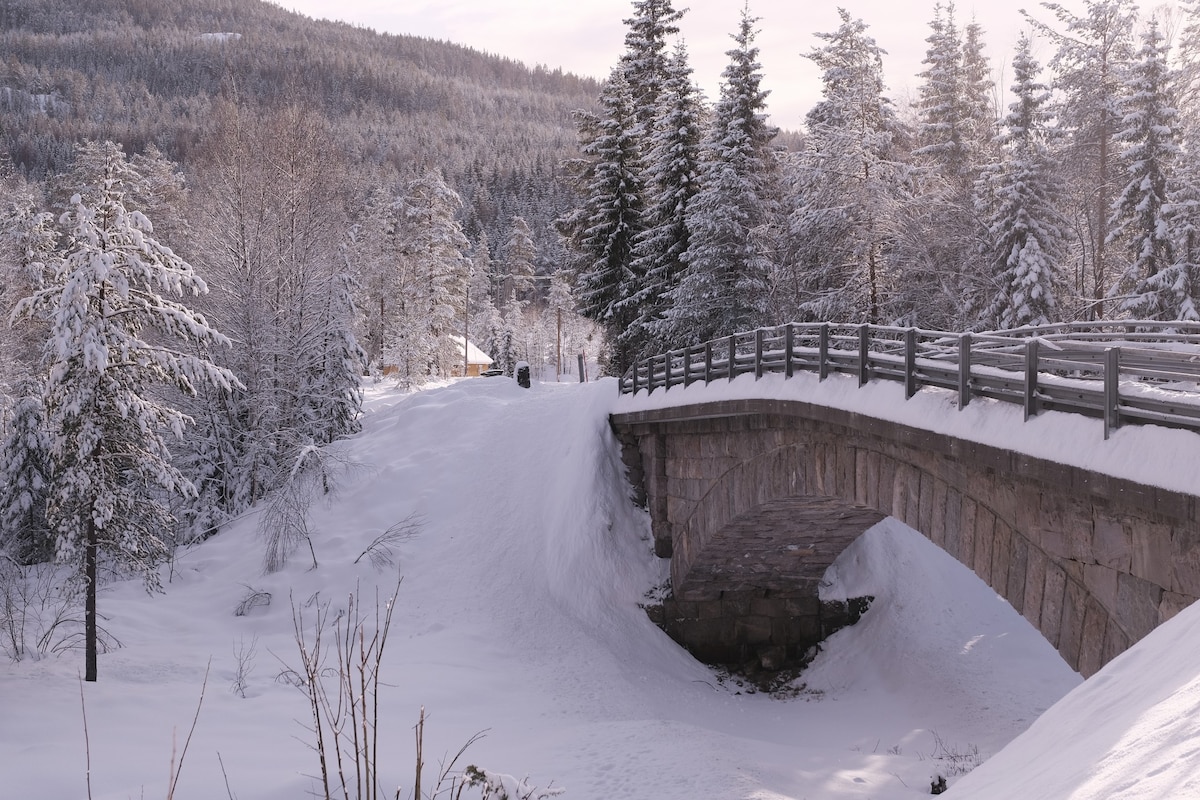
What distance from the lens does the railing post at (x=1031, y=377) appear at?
7625 mm

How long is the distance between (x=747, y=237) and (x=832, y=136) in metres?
4.51

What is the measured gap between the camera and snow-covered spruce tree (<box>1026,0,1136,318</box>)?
944 inches

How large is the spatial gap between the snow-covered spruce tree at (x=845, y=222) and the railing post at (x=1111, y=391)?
763 inches

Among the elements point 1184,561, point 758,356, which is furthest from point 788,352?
point 1184,561

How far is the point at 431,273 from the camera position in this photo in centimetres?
4778

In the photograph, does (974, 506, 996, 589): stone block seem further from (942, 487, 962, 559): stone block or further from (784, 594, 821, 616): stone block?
(784, 594, 821, 616): stone block

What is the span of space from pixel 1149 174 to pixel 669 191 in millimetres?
12721

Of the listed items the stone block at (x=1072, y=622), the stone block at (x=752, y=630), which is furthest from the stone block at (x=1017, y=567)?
the stone block at (x=752, y=630)

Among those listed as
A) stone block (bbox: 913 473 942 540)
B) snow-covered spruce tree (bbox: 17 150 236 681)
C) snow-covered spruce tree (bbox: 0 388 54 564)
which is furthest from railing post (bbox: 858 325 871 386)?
snow-covered spruce tree (bbox: 0 388 54 564)

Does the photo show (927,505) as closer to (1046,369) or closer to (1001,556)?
(1001,556)

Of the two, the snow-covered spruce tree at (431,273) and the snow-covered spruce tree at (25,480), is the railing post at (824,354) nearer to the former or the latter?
the snow-covered spruce tree at (25,480)

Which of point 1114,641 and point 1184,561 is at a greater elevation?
point 1184,561

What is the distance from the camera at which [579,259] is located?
106 feet

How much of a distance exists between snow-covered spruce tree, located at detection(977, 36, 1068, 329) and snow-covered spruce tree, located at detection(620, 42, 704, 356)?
871cm
